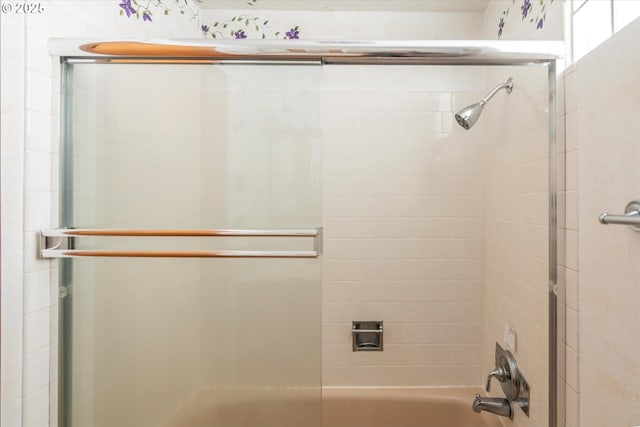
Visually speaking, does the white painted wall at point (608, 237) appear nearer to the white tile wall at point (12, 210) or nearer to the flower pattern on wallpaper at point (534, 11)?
the flower pattern on wallpaper at point (534, 11)

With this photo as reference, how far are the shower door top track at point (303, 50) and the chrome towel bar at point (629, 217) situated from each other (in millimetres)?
482

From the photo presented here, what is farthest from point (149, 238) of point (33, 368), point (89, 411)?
point (89, 411)

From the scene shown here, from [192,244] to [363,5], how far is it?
52.5 inches

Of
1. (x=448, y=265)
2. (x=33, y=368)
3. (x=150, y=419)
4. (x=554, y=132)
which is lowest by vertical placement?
(x=150, y=419)

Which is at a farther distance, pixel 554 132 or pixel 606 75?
pixel 554 132

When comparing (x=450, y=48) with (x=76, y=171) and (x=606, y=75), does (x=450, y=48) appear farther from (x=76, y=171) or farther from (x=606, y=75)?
(x=76, y=171)

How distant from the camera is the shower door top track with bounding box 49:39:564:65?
88 cm

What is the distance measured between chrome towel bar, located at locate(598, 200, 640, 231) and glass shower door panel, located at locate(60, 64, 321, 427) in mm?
617

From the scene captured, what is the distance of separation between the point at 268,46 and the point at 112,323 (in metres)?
0.90

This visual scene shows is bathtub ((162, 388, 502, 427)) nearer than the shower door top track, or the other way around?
the shower door top track

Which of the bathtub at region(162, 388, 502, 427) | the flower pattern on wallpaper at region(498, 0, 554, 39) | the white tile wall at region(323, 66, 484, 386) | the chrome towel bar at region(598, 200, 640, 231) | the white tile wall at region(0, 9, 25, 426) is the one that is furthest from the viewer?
the white tile wall at region(323, 66, 484, 386)

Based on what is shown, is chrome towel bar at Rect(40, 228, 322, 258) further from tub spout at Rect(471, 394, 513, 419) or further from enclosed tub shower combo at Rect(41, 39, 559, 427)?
tub spout at Rect(471, 394, 513, 419)

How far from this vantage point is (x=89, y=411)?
95 cm

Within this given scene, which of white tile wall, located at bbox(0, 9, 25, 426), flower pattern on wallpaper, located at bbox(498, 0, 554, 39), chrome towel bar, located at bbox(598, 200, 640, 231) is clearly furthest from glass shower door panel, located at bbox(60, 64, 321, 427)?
flower pattern on wallpaper, located at bbox(498, 0, 554, 39)
